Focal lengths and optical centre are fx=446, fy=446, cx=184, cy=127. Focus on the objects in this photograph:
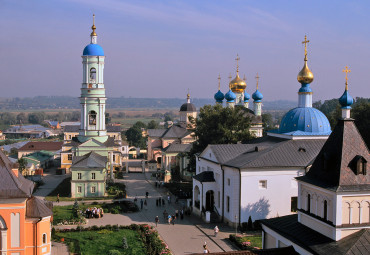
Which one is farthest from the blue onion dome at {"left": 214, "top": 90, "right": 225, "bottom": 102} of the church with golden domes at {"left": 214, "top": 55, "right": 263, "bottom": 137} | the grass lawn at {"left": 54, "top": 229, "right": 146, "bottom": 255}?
the grass lawn at {"left": 54, "top": 229, "right": 146, "bottom": 255}

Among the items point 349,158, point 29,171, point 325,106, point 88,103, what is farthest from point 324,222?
point 325,106

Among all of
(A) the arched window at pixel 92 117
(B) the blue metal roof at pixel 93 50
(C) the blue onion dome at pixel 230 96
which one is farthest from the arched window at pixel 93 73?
(C) the blue onion dome at pixel 230 96

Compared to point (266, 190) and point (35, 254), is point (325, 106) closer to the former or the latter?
point (266, 190)

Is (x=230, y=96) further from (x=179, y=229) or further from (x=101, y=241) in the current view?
(x=101, y=241)

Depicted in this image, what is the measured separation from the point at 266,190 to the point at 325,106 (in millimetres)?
93667

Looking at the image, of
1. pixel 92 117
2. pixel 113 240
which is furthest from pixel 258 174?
pixel 92 117

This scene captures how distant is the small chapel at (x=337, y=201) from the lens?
13383 mm

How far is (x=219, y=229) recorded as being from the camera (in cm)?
2531

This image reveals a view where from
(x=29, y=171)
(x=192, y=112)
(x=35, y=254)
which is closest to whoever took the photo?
(x=35, y=254)

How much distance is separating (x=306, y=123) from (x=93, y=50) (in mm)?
22226

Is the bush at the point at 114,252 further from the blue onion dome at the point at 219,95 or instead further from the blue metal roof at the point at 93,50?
the blue onion dome at the point at 219,95

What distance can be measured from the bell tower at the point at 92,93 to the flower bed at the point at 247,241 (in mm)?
23368

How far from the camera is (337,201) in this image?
43.9 feet

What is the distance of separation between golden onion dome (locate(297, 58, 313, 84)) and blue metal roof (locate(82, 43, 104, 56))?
19744 millimetres
